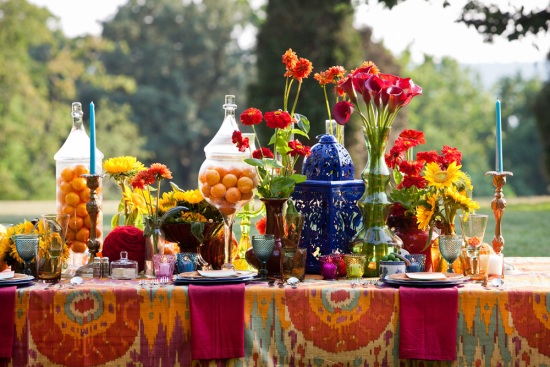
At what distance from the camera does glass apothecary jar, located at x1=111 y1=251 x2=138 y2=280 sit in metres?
2.49

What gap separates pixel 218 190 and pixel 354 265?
44 cm

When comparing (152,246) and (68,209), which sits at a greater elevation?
(68,209)

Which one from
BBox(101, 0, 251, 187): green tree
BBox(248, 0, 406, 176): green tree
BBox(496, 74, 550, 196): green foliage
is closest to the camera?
BBox(248, 0, 406, 176): green tree

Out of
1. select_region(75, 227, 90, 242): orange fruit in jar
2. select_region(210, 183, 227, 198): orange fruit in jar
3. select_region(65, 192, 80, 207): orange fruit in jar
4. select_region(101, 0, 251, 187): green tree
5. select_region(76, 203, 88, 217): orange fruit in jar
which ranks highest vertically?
select_region(101, 0, 251, 187): green tree

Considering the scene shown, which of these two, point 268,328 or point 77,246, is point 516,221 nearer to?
point 77,246

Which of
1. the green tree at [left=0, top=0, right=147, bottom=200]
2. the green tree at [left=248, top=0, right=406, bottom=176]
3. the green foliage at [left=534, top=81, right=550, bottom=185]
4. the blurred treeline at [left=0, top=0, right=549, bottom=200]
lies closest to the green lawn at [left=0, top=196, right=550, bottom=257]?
the green foliage at [left=534, top=81, right=550, bottom=185]

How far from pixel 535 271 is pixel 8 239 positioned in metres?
1.54

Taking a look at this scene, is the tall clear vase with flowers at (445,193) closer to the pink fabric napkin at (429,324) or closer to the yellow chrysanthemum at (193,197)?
the pink fabric napkin at (429,324)

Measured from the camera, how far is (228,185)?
8.43ft

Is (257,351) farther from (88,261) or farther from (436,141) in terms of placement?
(436,141)

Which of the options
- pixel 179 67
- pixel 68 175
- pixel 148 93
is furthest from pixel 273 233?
pixel 179 67

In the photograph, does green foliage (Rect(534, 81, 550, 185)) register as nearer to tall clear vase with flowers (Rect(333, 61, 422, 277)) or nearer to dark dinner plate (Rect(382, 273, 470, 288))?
tall clear vase with flowers (Rect(333, 61, 422, 277))

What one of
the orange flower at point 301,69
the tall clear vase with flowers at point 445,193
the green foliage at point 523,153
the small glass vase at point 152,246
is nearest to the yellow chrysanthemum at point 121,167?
the small glass vase at point 152,246

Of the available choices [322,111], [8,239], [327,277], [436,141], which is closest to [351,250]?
[327,277]
